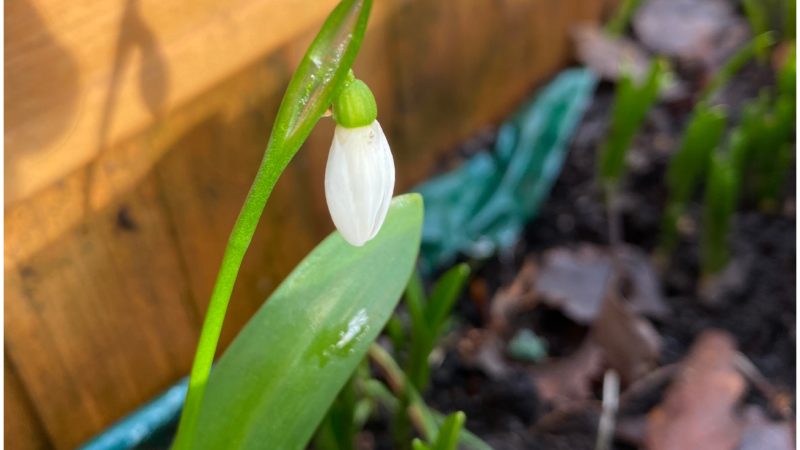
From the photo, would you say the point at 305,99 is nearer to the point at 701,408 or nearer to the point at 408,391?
the point at 408,391

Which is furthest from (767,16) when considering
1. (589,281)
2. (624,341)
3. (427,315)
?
(427,315)

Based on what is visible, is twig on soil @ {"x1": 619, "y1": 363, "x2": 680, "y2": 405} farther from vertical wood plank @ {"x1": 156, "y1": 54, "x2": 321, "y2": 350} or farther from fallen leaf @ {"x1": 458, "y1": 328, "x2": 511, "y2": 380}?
vertical wood plank @ {"x1": 156, "y1": 54, "x2": 321, "y2": 350}

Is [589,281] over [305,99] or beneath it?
beneath

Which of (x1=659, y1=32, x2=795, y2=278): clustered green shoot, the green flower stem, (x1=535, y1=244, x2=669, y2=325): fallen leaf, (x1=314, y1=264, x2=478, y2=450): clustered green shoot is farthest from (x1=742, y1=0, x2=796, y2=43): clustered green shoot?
the green flower stem

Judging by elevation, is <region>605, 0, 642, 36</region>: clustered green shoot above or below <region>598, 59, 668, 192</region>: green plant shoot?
below

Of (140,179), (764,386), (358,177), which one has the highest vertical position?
(358,177)

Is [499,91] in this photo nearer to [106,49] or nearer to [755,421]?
[755,421]

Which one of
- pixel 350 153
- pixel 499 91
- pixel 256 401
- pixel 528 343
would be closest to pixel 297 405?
pixel 256 401
